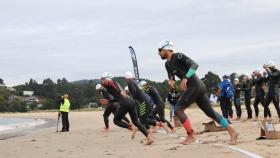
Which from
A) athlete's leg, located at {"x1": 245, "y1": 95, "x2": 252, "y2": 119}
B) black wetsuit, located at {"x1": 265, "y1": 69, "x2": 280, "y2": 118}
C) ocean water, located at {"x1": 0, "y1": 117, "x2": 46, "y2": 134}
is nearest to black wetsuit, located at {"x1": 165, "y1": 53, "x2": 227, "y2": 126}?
black wetsuit, located at {"x1": 265, "y1": 69, "x2": 280, "y2": 118}

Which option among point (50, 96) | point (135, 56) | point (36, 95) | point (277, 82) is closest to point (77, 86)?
point (50, 96)

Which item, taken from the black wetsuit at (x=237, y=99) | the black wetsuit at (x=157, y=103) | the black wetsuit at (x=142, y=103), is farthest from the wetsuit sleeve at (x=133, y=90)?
the black wetsuit at (x=237, y=99)

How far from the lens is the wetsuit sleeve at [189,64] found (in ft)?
32.8

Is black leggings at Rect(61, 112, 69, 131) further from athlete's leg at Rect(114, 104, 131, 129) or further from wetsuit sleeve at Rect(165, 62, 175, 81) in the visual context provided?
wetsuit sleeve at Rect(165, 62, 175, 81)

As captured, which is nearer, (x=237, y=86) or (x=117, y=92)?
(x=117, y=92)

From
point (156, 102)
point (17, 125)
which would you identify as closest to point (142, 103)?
point (156, 102)

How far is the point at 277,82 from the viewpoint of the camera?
634 inches

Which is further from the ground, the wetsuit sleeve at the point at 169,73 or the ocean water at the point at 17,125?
the wetsuit sleeve at the point at 169,73

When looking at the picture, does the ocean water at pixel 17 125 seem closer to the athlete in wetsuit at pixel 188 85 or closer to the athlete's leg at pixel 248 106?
the athlete's leg at pixel 248 106

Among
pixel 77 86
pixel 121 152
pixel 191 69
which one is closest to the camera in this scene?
pixel 191 69

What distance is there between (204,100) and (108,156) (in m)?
2.02

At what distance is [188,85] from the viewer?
10180 mm

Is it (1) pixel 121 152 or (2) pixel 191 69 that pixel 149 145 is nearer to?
(1) pixel 121 152

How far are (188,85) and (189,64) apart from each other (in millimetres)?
389
